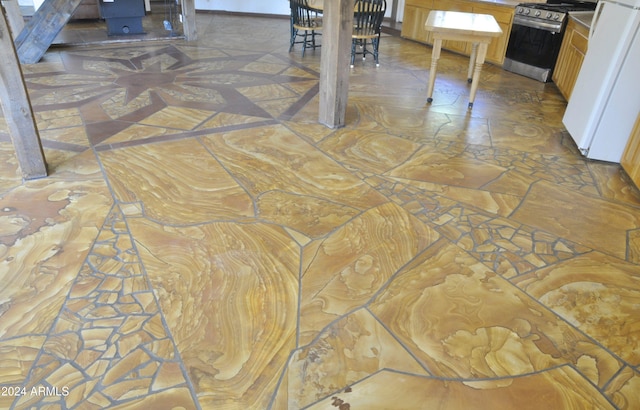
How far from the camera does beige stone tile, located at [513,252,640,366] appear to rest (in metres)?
1.84

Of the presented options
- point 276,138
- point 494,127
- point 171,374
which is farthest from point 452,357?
point 494,127

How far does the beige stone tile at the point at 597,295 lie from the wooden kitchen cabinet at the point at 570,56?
115 inches

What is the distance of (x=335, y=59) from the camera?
349 cm

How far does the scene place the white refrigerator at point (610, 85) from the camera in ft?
9.82

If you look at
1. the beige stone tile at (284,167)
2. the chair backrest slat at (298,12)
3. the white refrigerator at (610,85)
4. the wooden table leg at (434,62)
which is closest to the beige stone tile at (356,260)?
the beige stone tile at (284,167)

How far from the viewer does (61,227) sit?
7.68 ft

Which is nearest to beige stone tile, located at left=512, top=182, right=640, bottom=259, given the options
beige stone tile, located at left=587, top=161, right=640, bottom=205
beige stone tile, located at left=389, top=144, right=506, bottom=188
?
beige stone tile, located at left=587, top=161, right=640, bottom=205

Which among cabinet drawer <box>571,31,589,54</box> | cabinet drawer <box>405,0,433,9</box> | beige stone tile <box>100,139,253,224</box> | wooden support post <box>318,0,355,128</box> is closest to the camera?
beige stone tile <box>100,139,253,224</box>

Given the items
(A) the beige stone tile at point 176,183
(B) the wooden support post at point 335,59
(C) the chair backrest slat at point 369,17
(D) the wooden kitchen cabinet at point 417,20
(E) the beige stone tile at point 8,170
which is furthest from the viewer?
(D) the wooden kitchen cabinet at point 417,20

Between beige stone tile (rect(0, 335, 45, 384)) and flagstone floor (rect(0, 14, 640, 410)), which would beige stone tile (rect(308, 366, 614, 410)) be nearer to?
flagstone floor (rect(0, 14, 640, 410))

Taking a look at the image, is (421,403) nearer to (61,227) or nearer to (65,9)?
(61,227)

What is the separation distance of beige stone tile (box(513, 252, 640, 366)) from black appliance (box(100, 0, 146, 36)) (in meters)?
6.69

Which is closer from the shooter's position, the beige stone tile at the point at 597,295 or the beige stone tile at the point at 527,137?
the beige stone tile at the point at 597,295

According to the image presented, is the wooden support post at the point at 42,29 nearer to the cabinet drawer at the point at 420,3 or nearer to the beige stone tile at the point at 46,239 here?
the beige stone tile at the point at 46,239
